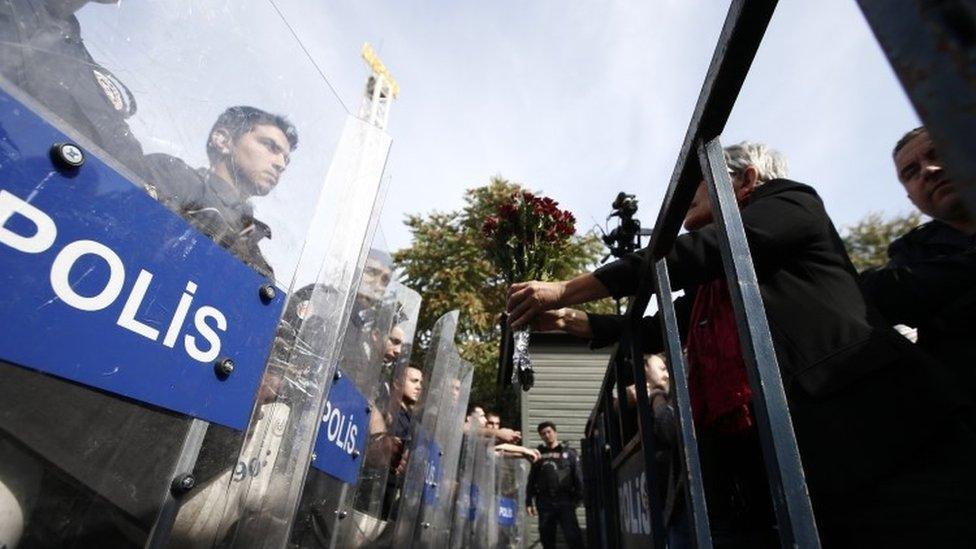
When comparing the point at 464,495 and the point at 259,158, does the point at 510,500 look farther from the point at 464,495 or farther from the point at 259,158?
the point at 259,158

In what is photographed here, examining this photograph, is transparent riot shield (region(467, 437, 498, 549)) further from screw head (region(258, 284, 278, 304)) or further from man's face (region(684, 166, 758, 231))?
screw head (region(258, 284, 278, 304))

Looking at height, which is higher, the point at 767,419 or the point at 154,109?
the point at 154,109

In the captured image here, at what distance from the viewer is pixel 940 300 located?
1329mm

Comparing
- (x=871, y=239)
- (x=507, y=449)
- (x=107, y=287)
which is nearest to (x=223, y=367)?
(x=107, y=287)

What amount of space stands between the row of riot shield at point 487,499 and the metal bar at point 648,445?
12.3 feet

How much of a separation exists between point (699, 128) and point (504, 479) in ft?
26.3

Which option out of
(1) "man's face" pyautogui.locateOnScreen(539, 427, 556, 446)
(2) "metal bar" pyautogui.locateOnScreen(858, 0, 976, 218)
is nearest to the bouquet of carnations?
(2) "metal bar" pyautogui.locateOnScreen(858, 0, 976, 218)

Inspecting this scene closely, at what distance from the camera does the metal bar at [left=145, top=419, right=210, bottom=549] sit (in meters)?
1.00

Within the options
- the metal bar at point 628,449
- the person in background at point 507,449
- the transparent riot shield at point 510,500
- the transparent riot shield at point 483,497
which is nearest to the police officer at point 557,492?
the person in background at point 507,449

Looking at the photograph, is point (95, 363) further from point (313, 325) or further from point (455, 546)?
point (455, 546)

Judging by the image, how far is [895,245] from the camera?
1819 millimetres

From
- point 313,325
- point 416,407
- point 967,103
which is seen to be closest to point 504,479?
point 416,407

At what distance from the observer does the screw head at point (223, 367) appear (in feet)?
3.67

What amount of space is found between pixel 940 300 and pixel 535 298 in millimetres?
1096
